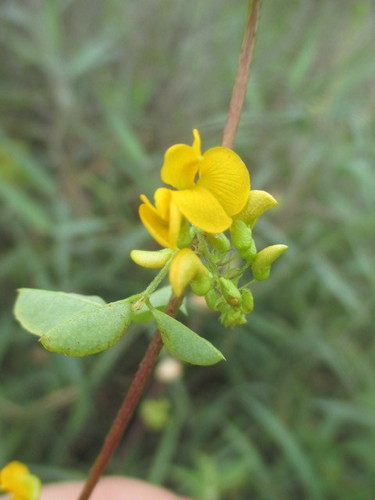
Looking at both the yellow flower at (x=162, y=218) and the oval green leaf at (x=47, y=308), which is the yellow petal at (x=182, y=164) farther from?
the oval green leaf at (x=47, y=308)

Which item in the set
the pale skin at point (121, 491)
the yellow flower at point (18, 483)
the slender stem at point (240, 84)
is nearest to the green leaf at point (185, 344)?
the slender stem at point (240, 84)

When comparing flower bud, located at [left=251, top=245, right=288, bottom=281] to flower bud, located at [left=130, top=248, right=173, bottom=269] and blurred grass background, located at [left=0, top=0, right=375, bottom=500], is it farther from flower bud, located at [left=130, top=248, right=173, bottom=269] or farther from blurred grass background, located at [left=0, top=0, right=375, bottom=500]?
blurred grass background, located at [left=0, top=0, right=375, bottom=500]

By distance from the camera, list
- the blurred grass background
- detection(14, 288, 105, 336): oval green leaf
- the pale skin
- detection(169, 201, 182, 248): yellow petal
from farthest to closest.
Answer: the blurred grass background < the pale skin < detection(14, 288, 105, 336): oval green leaf < detection(169, 201, 182, 248): yellow petal

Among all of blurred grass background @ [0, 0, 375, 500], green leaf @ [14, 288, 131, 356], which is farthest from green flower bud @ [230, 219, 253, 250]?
blurred grass background @ [0, 0, 375, 500]

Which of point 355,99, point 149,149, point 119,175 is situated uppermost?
point 355,99

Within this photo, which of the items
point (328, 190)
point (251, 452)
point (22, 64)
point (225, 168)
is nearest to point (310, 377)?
point (251, 452)

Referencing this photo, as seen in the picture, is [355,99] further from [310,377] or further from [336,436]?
[336,436]

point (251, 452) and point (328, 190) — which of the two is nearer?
point (251, 452)
